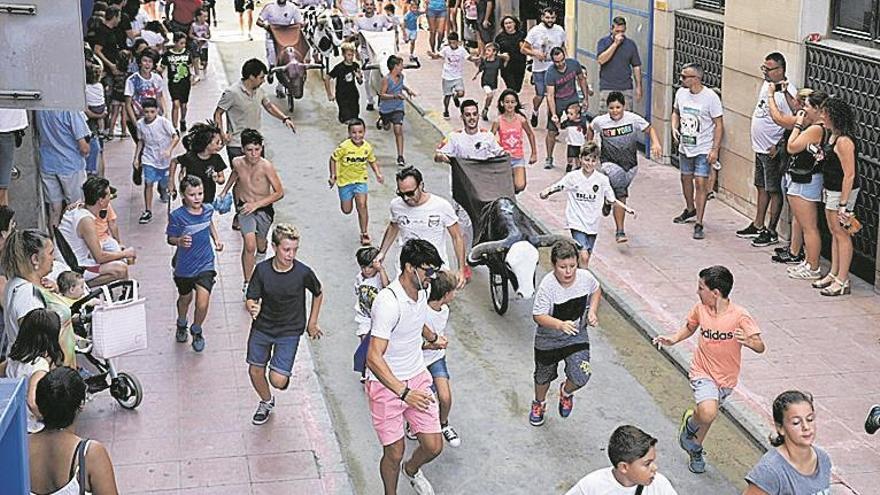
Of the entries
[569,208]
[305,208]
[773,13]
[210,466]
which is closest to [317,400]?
[210,466]

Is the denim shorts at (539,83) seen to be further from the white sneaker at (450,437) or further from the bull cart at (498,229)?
the white sneaker at (450,437)

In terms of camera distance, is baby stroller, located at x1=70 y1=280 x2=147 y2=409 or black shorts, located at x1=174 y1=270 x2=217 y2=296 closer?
baby stroller, located at x1=70 y1=280 x2=147 y2=409

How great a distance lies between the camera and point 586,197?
551 inches

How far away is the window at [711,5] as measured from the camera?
18641 mm

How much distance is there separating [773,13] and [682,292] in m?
3.86

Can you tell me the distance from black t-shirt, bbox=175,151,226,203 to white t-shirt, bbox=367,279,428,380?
5.24 m

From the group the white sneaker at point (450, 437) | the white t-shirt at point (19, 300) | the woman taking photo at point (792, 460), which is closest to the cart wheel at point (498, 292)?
the white sneaker at point (450, 437)

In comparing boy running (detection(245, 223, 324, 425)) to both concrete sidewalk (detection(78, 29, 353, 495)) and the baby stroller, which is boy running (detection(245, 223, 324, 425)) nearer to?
concrete sidewalk (detection(78, 29, 353, 495))

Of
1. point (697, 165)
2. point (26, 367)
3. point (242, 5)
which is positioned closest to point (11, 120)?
point (26, 367)

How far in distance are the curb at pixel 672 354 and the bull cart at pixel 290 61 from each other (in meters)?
7.62

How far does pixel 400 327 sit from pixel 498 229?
14.5 feet

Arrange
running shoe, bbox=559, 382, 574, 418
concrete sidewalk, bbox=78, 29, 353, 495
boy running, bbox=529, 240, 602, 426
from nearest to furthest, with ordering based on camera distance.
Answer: concrete sidewalk, bbox=78, 29, 353, 495
boy running, bbox=529, 240, 602, 426
running shoe, bbox=559, 382, 574, 418

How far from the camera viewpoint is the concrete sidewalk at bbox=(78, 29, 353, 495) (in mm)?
10258

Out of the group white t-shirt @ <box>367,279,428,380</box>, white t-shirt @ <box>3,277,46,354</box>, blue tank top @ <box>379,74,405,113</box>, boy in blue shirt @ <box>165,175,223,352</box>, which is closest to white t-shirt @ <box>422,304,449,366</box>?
white t-shirt @ <box>367,279,428,380</box>
